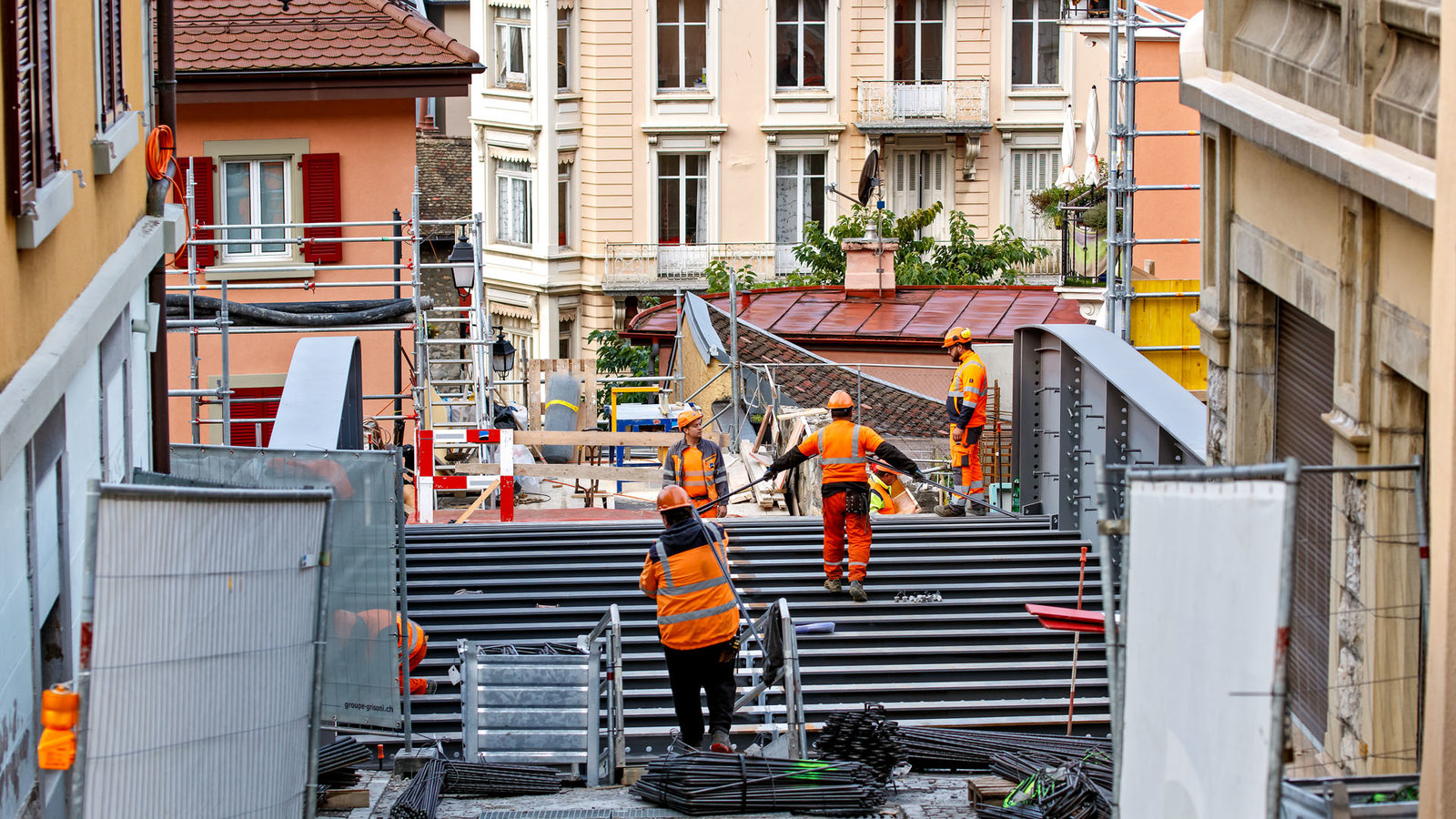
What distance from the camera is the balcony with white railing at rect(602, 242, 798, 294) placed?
4359 cm

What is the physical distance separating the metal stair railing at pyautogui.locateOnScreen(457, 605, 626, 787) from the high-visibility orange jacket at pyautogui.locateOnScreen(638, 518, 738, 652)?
1.04 feet

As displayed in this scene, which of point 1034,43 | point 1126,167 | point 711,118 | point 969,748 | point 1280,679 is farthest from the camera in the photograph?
point 1034,43

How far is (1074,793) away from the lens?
848cm

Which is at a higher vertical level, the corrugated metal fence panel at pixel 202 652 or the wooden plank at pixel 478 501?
the corrugated metal fence panel at pixel 202 652

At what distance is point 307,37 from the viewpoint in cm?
2241

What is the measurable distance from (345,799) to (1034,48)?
3775 centimetres

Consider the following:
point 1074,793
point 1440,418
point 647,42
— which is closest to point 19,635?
point 1074,793

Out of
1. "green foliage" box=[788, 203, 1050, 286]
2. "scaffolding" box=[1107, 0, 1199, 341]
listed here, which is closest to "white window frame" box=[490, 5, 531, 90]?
"green foliage" box=[788, 203, 1050, 286]

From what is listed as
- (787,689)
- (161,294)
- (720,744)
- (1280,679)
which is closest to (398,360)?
(161,294)

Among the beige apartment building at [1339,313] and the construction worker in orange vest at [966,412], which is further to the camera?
the construction worker in orange vest at [966,412]

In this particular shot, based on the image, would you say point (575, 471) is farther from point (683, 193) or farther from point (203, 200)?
point (683, 193)

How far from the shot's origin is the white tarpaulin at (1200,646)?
4957 millimetres

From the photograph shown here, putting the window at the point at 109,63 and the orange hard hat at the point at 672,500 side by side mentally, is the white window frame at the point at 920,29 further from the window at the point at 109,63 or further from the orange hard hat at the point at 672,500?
the orange hard hat at the point at 672,500

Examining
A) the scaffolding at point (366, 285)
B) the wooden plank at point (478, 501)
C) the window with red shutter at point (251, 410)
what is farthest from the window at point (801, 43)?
the wooden plank at point (478, 501)
